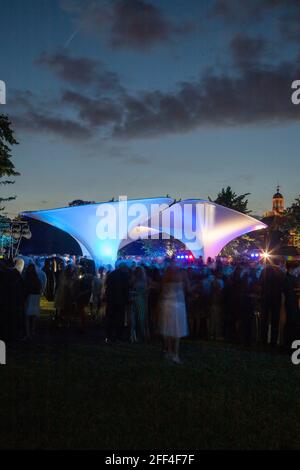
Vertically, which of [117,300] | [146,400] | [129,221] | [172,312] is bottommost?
[146,400]

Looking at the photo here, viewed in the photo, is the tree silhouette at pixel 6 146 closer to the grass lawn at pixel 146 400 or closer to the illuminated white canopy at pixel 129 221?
the illuminated white canopy at pixel 129 221

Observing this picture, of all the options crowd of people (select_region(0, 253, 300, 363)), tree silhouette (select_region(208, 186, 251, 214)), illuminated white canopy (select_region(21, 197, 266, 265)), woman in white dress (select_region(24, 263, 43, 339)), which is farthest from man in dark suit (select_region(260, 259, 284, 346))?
tree silhouette (select_region(208, 186, 251, 214))

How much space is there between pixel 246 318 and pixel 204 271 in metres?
2.32

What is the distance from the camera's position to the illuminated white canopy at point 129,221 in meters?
32.0

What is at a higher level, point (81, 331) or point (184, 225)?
point (184, 225)

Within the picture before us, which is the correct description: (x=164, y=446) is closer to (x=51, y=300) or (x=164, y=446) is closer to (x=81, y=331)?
(x=81, y=331)

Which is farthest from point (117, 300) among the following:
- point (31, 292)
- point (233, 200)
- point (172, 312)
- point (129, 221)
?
point (233, 200)

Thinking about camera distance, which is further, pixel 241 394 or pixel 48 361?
pixel 48 361

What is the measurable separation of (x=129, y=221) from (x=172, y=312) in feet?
79.2

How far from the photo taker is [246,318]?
39.5 feet

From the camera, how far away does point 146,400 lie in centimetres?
687

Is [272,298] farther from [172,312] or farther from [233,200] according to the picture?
[233,200]
